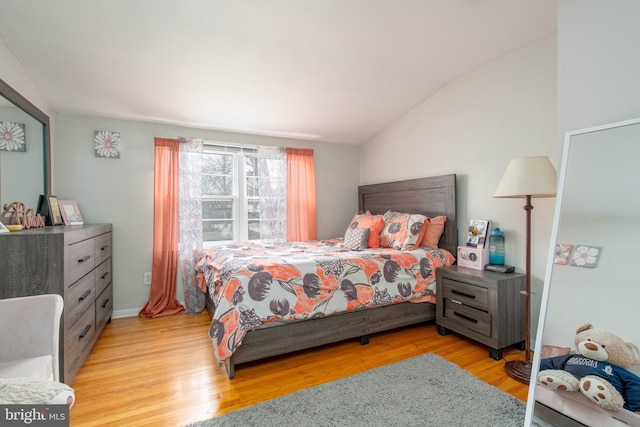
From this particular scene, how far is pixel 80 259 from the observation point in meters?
2.00

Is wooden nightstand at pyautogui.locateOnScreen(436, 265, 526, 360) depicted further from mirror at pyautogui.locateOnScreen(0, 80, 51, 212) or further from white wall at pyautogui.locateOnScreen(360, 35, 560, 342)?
mirror at pyautogui.locateOnScreen(0, 80, 51, 212)

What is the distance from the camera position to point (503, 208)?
260 centimetres

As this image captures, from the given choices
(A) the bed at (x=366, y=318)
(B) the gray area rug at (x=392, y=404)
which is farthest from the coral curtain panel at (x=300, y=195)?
(B) the gray area rug at (x=392, y=404)

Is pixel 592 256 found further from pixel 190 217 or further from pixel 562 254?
pixel 190 217

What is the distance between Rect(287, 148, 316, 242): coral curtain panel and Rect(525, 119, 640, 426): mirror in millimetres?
2839

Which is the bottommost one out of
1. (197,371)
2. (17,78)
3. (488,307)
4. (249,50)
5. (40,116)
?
(197,371)

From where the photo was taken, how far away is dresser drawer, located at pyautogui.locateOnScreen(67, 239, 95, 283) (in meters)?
→ 1.81

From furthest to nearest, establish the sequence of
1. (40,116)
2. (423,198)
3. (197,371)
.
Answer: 1. (423,198)
2. (40,116)
3. (197,371)

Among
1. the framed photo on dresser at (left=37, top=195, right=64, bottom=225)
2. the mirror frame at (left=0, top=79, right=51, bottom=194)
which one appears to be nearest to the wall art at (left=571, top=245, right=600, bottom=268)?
the mirror frame at (left=0, top=79, right=51, bottom=194)

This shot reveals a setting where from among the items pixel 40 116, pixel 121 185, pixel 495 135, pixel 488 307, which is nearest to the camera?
pixel 488 307

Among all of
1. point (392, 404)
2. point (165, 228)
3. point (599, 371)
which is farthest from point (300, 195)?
point (599, 371)

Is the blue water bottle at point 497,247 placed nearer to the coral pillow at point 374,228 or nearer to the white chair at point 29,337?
the coral pillow at point 374,228

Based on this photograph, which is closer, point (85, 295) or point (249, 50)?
point (85, 295)

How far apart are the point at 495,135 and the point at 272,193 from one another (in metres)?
2.46
